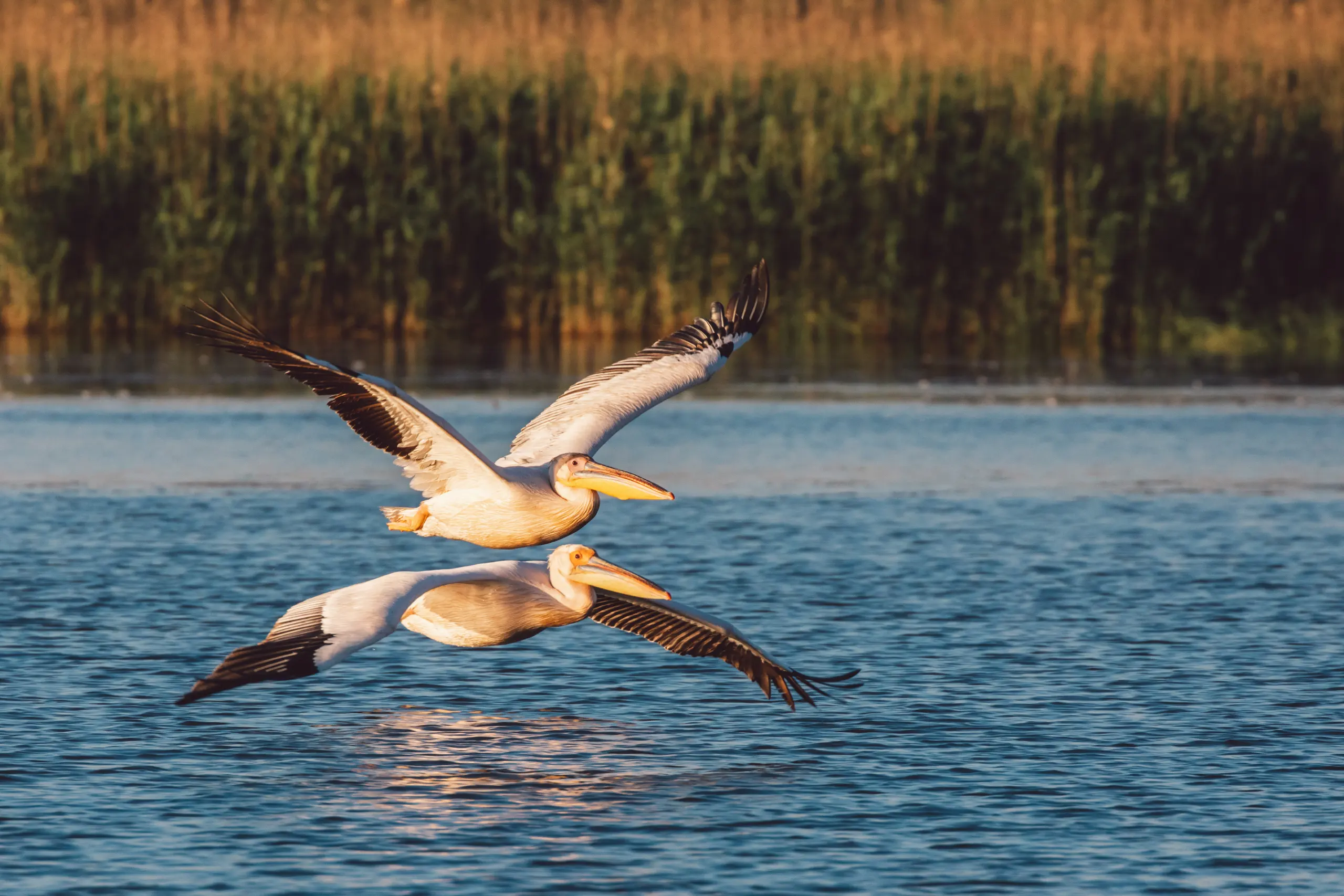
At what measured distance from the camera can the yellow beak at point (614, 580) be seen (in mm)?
9156

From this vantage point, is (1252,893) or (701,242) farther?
(701,242)

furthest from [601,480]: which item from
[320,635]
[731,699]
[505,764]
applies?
[320,635]

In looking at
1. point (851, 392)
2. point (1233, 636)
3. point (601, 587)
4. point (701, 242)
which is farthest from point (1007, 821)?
point (701, 242)

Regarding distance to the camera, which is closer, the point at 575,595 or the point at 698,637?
the point at 575,595

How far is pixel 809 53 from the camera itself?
2508 cm

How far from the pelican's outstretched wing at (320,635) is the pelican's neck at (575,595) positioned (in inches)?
28.2

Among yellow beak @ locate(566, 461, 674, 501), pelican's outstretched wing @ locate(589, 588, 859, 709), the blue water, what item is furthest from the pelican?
the blue water

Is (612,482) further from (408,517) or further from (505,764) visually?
(505,764)

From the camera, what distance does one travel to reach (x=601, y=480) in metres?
9.63

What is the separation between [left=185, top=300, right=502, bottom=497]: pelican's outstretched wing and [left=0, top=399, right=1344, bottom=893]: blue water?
908mm

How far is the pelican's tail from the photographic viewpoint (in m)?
9.88

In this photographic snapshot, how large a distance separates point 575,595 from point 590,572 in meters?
0.11

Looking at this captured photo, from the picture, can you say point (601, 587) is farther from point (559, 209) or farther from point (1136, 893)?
point (559, 209)

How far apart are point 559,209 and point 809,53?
326 centimetres
